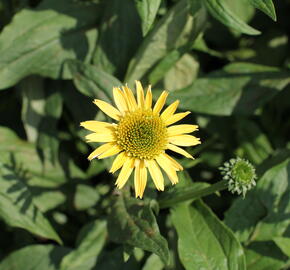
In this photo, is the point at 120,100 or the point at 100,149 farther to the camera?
the point at 120,100

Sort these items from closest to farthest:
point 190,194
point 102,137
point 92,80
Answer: point 102,137 → point 190,194 → point 92,80

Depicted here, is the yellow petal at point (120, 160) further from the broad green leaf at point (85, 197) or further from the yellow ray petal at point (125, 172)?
the broad green leaf at point (85, 197)

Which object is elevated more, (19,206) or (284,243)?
(19,206)

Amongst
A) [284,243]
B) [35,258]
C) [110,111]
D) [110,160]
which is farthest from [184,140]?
[35,258]

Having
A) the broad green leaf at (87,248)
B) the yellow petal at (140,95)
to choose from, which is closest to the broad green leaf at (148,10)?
the yellow petal at (140,95)

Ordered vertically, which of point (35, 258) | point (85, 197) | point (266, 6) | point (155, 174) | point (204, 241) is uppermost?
point (266, 6)

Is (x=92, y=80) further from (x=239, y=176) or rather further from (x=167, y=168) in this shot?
(x=239, y=176)

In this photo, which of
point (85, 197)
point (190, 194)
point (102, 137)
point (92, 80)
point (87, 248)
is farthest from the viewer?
point (85, 197)
